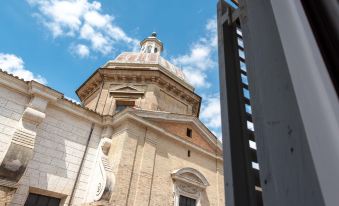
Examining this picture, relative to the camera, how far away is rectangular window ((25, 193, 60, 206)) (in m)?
9.77

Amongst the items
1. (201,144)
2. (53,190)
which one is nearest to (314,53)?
(53,190)

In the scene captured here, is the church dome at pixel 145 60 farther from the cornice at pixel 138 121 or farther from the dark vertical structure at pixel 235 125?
the dark vertical structure at pixel 235 125

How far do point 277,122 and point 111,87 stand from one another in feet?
Answer: 55.1

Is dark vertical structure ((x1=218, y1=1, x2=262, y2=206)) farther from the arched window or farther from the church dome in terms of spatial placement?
the church dome

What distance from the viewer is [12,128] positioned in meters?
10.1

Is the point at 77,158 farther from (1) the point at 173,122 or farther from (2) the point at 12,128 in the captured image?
(1) the point at 173,122

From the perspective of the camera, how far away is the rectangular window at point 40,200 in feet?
32.1

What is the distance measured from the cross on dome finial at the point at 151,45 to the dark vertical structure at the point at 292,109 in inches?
904

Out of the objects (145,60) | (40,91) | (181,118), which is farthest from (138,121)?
(145,60)

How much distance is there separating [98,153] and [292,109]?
11848mm

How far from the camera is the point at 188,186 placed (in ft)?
42.6

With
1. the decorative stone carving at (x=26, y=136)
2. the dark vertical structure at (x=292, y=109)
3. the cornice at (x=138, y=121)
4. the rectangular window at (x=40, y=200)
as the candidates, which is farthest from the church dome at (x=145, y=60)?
the dark vertical structure at (x=292, y=109)

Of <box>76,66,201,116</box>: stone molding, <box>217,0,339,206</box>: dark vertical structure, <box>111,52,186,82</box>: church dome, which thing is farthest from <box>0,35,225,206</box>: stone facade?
<box>217,0,339,206</box>: dark vertical structure

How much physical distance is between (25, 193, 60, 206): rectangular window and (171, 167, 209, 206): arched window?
5234mm
